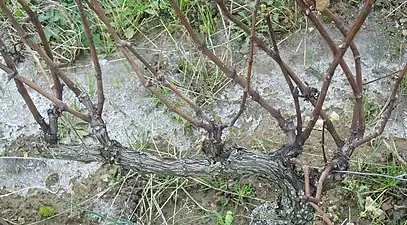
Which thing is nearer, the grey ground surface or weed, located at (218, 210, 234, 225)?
weed, located at (218, 210, 234, 225)

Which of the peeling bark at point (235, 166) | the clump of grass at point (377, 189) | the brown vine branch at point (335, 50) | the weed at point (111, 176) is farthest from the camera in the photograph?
the weed at point (111, 176)

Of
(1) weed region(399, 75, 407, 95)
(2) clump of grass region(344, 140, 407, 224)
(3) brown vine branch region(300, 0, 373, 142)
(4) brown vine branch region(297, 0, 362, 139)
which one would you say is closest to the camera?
(3) brown vine branch region(300, 0, 373, 142)

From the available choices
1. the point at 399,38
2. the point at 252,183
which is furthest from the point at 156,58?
the point at 399,38

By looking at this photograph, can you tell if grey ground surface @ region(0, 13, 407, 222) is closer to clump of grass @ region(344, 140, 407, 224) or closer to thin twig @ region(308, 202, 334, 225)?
clump of grass @ region(344, 140, 407, 224)

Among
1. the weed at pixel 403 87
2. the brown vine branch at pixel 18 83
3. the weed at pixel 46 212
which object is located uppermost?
the brown vine branch at pixel 18 83

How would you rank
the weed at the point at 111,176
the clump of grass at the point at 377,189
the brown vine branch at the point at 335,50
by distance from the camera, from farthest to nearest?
the weed at the point at 111,176
the clump of grass at the point at 377,189
the brown vine branch at the point at 335,50

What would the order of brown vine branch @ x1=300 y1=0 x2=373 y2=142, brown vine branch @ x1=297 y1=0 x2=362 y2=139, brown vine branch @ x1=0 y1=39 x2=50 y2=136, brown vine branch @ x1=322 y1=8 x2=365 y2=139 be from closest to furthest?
brown vine branch @ x1=300 y1=0 x2=373 y2=142, brown vine branch @ x1=297 y1=0 x2=362 y2=139, brown vine branch @ x1=322 y1=8 x2=365 y2=139, brown vine branch @ x1=0 y1=39 x2=50 y2=136

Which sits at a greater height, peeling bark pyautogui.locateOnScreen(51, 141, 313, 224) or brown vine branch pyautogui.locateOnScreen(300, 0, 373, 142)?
brown vine branch pyautogui.locateOnScreen(300, 0, 373, 142)

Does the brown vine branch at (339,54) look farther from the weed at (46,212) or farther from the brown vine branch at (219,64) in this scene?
the weed at (46,212)

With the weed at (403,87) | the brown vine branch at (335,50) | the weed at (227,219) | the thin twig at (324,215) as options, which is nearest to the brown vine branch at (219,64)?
the brown vine branch at (335,50)

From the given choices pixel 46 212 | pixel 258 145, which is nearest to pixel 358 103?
pixel 258 145

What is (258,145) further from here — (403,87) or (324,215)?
(324,215)

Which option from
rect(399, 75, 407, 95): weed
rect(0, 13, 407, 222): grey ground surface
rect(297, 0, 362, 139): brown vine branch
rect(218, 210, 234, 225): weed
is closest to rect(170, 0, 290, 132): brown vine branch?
rect(297, 0, 362, 139): brown vine branch

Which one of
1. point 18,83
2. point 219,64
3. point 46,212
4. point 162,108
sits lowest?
point 46,212
